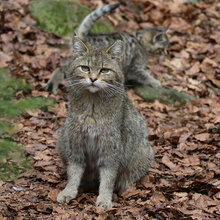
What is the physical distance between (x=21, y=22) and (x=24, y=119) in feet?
11.3

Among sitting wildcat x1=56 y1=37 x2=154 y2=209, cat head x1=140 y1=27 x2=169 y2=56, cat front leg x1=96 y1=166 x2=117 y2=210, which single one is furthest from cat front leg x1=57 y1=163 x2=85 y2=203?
cat head x1=140 y1=27 x2=169 y2=56

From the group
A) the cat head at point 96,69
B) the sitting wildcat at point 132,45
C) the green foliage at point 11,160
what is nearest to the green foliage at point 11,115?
the green foliage at point 11,160

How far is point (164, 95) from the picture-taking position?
333 inches

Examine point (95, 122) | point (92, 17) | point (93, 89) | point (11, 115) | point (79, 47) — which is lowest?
point (11, 115)

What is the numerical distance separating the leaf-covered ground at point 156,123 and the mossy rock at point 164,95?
0.14 metres

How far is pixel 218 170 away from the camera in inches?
215

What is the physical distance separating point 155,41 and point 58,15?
2.43 meters

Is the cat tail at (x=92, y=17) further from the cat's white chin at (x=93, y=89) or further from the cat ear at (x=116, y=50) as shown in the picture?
the cat's white chin at (x=93, y=89)

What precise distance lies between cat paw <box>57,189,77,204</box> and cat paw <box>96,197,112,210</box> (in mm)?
320

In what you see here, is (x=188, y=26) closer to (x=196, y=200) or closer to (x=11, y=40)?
(x=11, y=40)

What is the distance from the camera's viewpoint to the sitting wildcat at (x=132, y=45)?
331 inches

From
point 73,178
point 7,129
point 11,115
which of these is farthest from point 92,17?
point 73,178

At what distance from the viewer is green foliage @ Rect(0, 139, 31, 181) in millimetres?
5305

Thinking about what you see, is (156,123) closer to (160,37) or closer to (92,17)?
(92,17)
